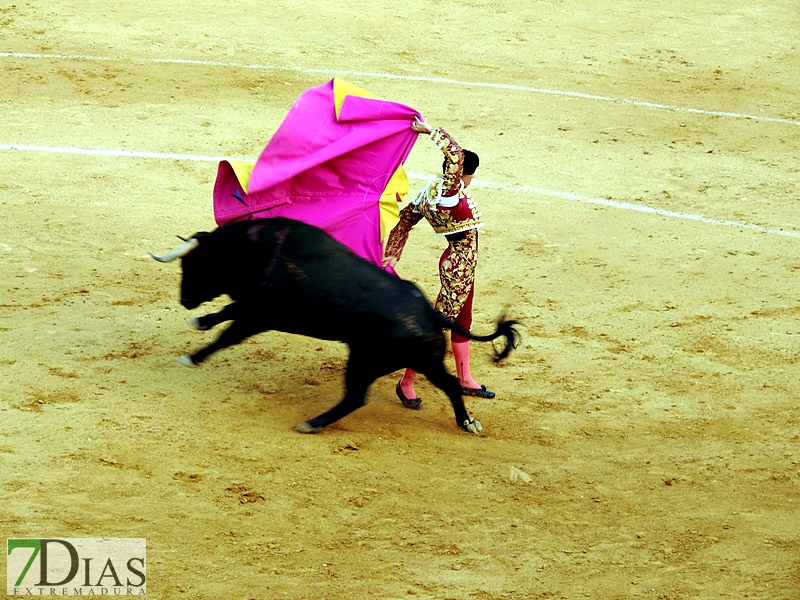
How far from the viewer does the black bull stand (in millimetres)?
5598

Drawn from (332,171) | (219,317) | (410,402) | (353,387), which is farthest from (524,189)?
(353,387)

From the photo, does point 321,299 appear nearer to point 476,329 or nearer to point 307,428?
point 307,428

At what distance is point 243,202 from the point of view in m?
6.29

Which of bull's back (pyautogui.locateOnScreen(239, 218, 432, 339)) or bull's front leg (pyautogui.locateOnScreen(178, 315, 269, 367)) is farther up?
bull's back (pyautogui.locateOnScreen(239, 218, 432, 339))

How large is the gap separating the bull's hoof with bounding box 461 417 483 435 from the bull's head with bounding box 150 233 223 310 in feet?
4.91

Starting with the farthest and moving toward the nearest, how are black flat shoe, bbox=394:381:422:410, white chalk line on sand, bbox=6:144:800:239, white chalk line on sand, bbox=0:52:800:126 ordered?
white chalk line on sand, bbox=0:52:800:126
white chalk line on sand, bbox=6:144:800:239
black flat shoe, bbox=394:381:422:410

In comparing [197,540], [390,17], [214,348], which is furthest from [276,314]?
[390,17]

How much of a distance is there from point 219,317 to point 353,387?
0.89 metres

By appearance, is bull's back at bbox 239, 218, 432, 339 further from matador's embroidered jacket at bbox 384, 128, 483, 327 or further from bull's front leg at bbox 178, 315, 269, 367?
matador's embroidered jacket at bbox 384, 128, 483, 327

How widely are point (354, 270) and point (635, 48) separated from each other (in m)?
8.94

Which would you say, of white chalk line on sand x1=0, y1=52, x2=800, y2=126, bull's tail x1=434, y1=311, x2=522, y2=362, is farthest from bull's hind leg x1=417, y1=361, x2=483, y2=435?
white chalk line on sand x1=0, y1=52, x2=800, y2=126

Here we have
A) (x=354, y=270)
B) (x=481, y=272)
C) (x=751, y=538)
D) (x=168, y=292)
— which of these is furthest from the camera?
(x=481, y=272)

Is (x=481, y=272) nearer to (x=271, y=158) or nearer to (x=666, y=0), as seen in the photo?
(x=271, y=158)

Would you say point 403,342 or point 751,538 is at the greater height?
point 403,342
